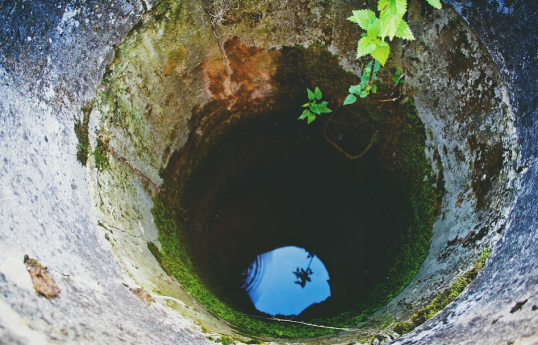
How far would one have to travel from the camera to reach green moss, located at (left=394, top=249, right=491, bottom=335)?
4.82 ft

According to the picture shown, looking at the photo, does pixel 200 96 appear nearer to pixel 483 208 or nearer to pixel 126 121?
pixel 126 121

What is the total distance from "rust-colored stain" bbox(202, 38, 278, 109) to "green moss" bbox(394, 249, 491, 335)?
1951mm

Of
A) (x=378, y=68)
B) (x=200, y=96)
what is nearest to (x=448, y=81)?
(x=378, y=68)

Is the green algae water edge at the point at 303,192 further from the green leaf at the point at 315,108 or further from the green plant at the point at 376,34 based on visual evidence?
the green plant at the point at 376,34

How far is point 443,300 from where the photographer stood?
1.53 metres

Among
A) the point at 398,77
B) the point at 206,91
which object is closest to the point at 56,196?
the point at 206,91

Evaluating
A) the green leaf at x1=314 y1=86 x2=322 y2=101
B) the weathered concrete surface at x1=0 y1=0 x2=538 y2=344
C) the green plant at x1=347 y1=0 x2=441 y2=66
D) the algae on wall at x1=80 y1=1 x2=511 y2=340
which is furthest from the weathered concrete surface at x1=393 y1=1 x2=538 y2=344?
the green leaf at x1=314 y1=86 x2=322 y2=101

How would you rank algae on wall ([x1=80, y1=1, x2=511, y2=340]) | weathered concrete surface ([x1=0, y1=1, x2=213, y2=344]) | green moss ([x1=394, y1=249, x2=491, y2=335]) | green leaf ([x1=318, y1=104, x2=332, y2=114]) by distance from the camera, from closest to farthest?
weathered concrete surface ([x1=0, y1=1, x2=213, y2=344]) < green moss ([x1=394, y1=249, x2=491, y2=335]) < algae on wall ([x1=80, y1=1, x2=511, y2=340]) < green leaf ([x1=318, y1=104, x2=332, y2=114])

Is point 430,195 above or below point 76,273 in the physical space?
above

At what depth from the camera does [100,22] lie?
6.08ft

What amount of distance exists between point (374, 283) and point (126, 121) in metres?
2.17

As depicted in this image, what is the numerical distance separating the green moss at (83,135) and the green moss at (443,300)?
5.70 ft

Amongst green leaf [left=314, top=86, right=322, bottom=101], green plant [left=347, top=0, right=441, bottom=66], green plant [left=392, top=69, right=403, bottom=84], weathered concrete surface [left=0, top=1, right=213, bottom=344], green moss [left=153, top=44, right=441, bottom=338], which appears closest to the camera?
weathered concrete surface [left=0, top=1, right=213, bottom=344]

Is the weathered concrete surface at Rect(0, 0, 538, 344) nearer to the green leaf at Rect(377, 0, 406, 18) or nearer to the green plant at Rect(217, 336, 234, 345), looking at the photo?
the green plant at Rect(217, 336, 234, 345)
